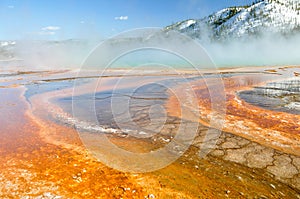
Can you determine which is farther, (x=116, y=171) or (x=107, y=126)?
(x=107, y=126)

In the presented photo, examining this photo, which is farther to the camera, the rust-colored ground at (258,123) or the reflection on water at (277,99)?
the reflection on water at (277,99)

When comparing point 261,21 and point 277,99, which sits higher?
point 261,21

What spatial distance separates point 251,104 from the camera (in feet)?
39.6

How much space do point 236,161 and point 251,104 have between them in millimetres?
6968

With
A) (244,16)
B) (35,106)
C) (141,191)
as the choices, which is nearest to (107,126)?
(141,191)

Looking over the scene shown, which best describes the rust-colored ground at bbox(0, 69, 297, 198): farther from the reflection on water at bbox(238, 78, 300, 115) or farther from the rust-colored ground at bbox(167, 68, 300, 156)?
the reflection on water at bbox(238, 78, 300, 115)

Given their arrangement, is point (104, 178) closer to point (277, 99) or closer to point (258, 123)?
point (258, 123)

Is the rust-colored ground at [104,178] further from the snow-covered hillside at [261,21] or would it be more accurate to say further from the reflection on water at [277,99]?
the snow-covered hillside at [261,21]

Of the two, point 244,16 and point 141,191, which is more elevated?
point 244,16

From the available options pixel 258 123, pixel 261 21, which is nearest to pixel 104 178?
pixel 258 123

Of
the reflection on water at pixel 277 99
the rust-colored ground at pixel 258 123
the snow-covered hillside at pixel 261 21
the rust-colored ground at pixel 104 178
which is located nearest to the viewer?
the rust-colored ground at pixel 104 178

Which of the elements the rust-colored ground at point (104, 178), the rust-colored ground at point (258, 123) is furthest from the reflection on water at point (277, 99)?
the rust-colored ground at point (104, 178)

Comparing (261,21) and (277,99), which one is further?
(261,21)

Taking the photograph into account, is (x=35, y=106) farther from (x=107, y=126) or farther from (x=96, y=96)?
(x=107, y=126)
